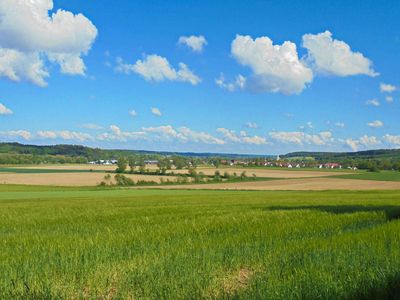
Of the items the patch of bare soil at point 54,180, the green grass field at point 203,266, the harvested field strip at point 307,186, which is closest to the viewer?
the green grass field at point 203,266

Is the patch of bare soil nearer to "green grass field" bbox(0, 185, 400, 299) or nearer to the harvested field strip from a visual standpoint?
the harvested field strip

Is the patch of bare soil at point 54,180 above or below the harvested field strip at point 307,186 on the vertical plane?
below

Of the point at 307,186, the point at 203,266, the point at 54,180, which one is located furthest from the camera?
the point at 54,180

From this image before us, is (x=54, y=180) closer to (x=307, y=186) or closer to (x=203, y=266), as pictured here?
(x=307, y=186)

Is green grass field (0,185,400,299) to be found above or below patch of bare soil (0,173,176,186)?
above

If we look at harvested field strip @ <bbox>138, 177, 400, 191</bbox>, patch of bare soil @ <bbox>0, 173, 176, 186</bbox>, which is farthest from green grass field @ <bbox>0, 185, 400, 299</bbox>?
patch of bare soil @ <bbox>0, 173, 176, 186</bbox>

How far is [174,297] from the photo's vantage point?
636 centimetres

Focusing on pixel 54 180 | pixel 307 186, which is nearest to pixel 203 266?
pixel 307 186

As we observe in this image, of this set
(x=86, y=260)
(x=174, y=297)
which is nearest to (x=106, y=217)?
(x=86, y=260)

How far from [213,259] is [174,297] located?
8.95ft

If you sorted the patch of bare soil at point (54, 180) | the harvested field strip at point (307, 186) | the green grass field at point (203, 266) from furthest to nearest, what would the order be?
the patch of bare soil at point (54, 180) < the harvested field strip at point (307, 186) < the green grass field at point (203, 266)

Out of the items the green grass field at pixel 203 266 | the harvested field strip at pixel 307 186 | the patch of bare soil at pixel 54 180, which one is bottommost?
the patch of bare soil at pixel 54 180

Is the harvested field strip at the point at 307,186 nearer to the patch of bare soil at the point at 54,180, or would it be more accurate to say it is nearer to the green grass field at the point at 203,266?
the patch of bare soil at the point at 54,180

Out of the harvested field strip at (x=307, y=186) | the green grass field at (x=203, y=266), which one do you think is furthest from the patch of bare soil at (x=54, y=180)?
the green grass field at (x=203, y=266)
